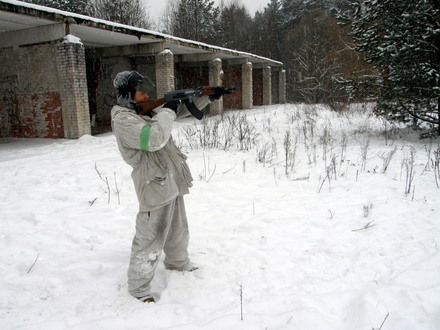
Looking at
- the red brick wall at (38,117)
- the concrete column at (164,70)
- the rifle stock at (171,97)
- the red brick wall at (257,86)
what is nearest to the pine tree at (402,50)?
the rifle stock at (171,97)

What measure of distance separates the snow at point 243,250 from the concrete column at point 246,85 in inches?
571

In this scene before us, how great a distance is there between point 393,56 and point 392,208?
15.8ft

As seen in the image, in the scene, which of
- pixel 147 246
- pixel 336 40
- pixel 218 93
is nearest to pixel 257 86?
pixel 336 40

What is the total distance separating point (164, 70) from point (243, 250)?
10740 mm

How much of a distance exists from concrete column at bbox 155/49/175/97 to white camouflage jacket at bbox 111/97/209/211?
1066 centimetres

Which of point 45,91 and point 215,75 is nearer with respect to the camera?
point 45,91

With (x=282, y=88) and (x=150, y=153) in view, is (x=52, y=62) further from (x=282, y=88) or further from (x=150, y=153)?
(x=282, y=88)

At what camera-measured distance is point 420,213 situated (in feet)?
12.8

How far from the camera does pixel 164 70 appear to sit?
1266cm

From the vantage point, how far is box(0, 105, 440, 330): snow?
235cm

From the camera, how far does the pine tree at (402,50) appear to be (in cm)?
723

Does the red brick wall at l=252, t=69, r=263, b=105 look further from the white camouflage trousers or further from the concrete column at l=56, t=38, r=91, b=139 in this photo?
the white camouflage trousers

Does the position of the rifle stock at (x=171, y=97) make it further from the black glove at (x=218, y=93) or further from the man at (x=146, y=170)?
the black glove at (x=218, y=93)

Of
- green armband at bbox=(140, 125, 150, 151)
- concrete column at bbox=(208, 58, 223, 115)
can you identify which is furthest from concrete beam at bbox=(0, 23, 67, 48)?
concrete column at bbox=(208, 58, 223, 115)
